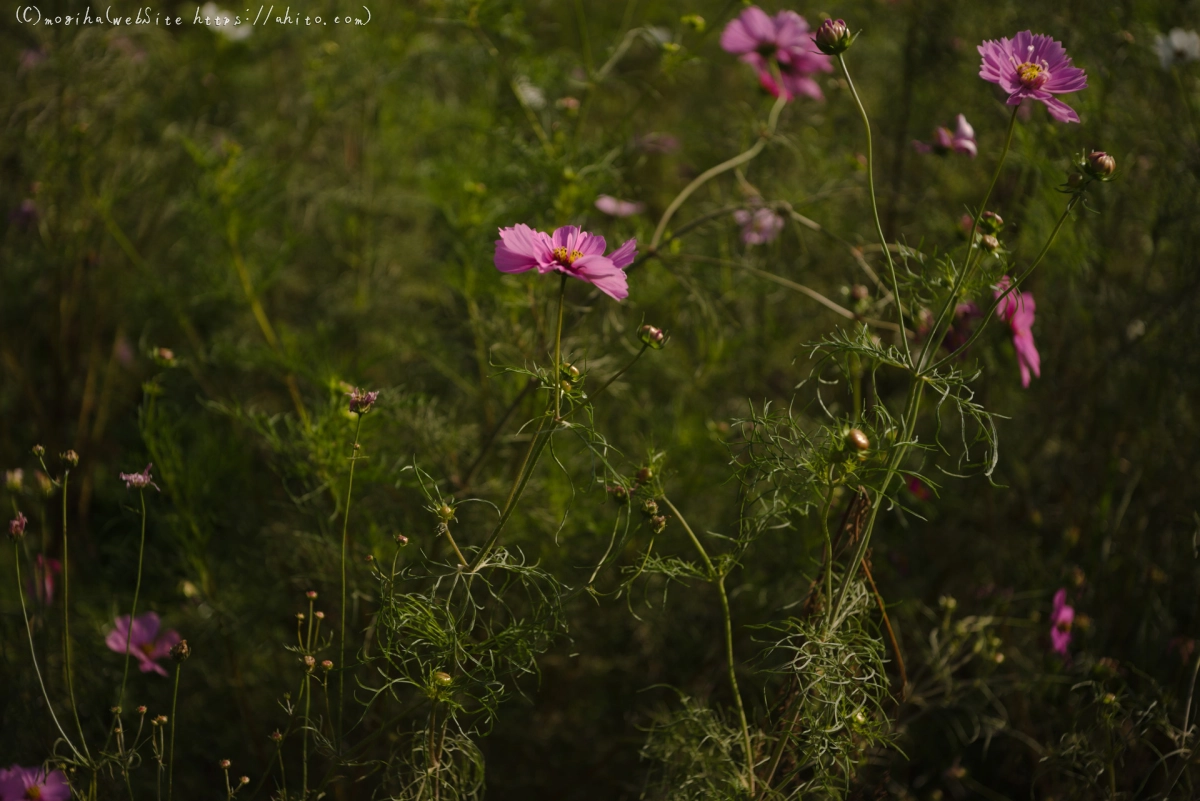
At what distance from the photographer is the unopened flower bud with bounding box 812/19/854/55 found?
2.64 feet

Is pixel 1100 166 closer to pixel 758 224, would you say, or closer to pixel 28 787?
pixel 758 224

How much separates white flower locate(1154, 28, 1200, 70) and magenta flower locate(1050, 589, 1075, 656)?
0.84 meters

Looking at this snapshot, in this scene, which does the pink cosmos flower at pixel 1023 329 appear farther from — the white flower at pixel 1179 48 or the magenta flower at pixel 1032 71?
the white flower at pixel 1179 48

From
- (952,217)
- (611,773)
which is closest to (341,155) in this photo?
(952,217)

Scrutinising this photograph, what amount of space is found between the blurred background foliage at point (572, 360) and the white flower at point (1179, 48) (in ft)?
0.26

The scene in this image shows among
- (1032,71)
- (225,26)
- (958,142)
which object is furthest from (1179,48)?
(225,26)

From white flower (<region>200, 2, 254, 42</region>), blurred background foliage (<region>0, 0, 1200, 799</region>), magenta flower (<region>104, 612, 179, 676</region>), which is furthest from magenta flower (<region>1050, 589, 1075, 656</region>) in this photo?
white flower (<region>200, 2, 254, 42</region>)

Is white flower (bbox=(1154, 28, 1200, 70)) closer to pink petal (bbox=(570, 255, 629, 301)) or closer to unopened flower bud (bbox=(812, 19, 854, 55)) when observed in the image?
unopened flower bud (bbox=(812, 19, 854, 55))

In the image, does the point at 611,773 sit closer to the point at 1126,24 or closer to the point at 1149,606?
the point at 1149,606

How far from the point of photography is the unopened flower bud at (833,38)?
803 millimetres

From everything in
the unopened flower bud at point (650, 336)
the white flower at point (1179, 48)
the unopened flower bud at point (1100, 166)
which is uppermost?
the unopened flower bud at point (1100, 166)

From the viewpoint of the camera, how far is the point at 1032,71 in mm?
841

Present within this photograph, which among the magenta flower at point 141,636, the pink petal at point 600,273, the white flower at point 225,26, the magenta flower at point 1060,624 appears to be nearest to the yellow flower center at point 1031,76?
the pink petal at point 600,273

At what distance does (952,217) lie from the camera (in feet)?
5.71
